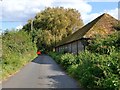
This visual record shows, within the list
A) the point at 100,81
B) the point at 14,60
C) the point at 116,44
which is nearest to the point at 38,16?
the point at 14,60

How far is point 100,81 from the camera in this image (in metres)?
11.8

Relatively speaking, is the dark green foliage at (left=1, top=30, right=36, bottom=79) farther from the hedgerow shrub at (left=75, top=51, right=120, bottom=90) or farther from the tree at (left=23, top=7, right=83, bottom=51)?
the tree at (left=23, top=7, right=83, bottom=51)

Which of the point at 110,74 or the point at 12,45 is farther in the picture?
the point at 12,45

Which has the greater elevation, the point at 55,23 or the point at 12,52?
the point at 55,23

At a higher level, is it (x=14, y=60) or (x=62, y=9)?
(x=62, y=9)

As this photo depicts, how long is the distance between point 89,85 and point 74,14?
70696 millimetres

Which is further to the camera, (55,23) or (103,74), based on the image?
(55,23)

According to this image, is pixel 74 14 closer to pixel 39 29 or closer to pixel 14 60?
pixel 39 29

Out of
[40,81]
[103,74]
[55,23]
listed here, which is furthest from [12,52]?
[55,23]

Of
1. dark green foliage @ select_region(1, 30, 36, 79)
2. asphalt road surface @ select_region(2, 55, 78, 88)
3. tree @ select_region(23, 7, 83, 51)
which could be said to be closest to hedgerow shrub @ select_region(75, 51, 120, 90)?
asphalt road surface @ select_region(2, 55, 78, 88)

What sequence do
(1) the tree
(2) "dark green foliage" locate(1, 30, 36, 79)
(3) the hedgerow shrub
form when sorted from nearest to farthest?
(3) the hedgerow shrub
(2) "dark green foliage" locate(1, 30, 36, 79)
(1) the tree

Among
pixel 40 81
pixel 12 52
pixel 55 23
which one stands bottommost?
pixel 40 81

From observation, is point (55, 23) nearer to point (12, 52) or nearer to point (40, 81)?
point (12, 52)

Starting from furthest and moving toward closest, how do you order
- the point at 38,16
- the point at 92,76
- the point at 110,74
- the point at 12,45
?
the point at 38,16 → the point at 12,45 → the point at 92,76 → the point at 110,74
